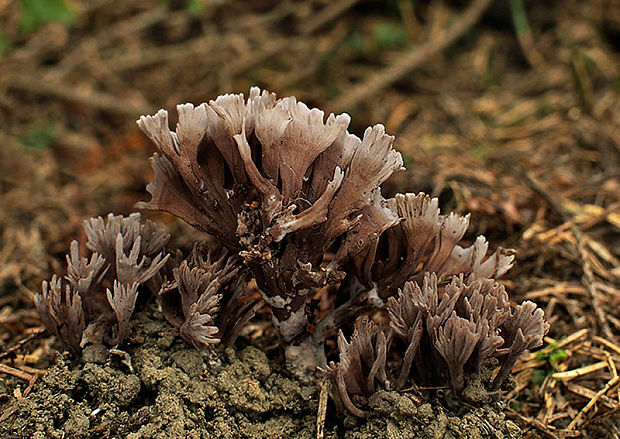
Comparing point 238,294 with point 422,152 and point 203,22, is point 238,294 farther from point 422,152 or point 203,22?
point 203,22

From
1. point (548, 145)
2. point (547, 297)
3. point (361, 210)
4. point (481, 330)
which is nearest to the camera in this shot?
point (481, 330)

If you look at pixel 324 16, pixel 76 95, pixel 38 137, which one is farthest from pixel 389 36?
pixel 38 137

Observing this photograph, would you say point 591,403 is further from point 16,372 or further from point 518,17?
point 518,17

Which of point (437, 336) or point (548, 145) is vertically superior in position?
point (437, 336)

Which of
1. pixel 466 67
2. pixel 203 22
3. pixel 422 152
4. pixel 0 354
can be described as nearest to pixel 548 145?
pixel 422 152

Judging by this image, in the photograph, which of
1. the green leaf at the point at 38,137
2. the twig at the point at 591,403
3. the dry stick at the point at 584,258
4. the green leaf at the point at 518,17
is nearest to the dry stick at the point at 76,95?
the green leaf at the point at 38,137
